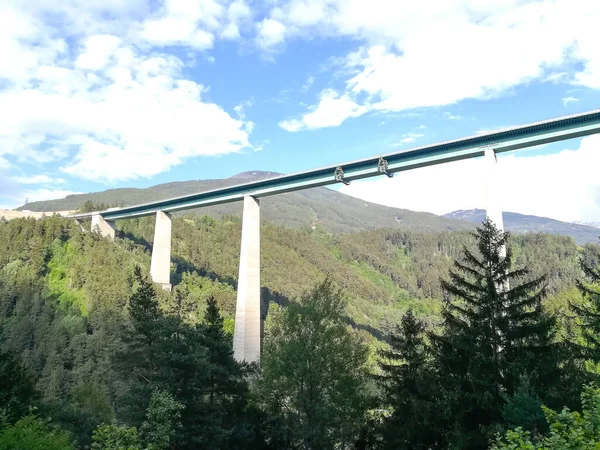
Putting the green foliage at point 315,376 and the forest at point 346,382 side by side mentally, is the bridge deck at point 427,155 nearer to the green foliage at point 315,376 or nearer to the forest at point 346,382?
the forest at point 346,382

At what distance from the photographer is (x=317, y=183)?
40625 mm

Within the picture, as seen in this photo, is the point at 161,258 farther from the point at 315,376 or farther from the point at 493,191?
the point at 315,376

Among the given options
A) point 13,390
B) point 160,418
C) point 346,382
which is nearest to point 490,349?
point 346,382

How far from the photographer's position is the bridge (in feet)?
93.2

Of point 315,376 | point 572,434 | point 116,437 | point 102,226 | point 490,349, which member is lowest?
point 116,437

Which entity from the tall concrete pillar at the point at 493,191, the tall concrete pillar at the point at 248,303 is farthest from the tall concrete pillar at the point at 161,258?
the tall concrete pillar at the point at 493,191

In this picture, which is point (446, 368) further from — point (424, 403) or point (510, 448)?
point (510, 448)

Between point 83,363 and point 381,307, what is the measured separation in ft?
237

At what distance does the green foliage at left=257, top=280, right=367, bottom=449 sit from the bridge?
12721 millimetres

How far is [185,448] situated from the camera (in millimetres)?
18000

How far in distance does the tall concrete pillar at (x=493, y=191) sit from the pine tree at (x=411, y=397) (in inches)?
538

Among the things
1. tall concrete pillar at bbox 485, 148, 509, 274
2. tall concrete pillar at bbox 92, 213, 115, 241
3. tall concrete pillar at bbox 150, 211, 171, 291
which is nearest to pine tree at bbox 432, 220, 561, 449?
tall concrete pillar at bbox 485, 148, 509, 274

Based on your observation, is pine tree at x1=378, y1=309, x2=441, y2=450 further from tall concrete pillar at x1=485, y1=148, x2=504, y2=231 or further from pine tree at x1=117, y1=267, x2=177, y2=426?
tall concrete pillar at x1=485, y1=148, x2=504, y2=231

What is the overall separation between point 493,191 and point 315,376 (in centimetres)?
1737
